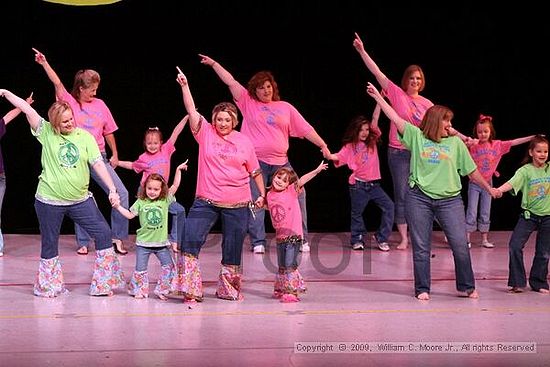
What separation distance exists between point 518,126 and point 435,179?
3.53 meters

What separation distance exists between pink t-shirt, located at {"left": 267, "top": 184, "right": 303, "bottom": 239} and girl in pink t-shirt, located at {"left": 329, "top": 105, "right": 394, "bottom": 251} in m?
2.16

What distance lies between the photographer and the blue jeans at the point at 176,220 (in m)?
9.55

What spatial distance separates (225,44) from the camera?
34.3 feet

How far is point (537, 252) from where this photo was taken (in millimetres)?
8055

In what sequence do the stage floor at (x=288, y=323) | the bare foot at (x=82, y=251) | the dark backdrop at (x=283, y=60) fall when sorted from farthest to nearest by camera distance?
1. the dark backdrop at (x=283, y=60)
2. the bare foot at (x=82, y=251)
3. the stage floor at (x=288, y=323)

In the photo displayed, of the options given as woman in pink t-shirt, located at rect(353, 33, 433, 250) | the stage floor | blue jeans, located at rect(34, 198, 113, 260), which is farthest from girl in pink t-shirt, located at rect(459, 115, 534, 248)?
blue jeans, located at rect(34, 198, 113, 260)

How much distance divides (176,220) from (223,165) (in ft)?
7.24

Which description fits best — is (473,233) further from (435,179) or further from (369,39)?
(435,179)

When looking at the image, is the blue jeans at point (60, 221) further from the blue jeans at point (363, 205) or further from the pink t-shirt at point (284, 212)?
the blue jeans at point (363, 205)

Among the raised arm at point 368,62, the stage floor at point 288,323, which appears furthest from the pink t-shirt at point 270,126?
the stage floor at point 288,323

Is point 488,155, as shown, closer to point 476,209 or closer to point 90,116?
point 476,209

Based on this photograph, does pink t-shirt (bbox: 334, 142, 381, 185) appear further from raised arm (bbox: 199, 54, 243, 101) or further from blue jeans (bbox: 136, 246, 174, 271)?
blue jeans (bbox: 136, 246, 174, 271)

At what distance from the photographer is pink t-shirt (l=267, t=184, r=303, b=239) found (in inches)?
305

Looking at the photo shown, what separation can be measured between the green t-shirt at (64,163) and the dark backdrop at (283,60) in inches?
107
